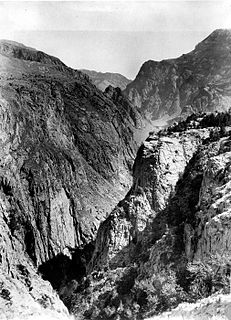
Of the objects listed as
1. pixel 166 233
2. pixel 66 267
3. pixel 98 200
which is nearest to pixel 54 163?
pixel 98 200

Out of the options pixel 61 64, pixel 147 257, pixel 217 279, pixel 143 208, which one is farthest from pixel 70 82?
pixel 217 279

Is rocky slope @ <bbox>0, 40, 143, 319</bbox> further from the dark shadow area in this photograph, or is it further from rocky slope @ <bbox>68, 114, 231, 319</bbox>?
rocky slope @ <bbox>68, 114, 231, 319</bbox>

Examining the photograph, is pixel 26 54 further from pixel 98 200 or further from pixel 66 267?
pixel 66 267

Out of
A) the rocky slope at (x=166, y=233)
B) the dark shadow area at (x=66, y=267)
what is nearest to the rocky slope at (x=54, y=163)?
the dark shadow area at (x=66, y=267)

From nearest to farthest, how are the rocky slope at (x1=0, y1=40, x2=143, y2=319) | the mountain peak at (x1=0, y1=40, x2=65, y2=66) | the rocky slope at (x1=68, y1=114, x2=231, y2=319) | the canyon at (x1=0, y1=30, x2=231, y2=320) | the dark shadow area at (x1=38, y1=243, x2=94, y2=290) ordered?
the rocky slope at (x1=68, y1=114, x2=231, y2=319)
the canyon at (x1=0, y1=30, x2=231, y2=320)
the dark shadow area at (x1=38, y1=243, x2=94, y2=290)
the rocky slope at (x1=0, y1=40, x2=143, y2=319)
the mountain peak at (x1=0, y1=40, x2=65, y2=66)

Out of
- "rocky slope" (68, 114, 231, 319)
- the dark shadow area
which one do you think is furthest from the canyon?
the dark shadow area

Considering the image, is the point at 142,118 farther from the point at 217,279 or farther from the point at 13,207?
the point at 217,279
